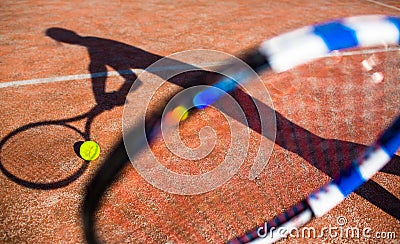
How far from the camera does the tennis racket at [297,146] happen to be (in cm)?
244

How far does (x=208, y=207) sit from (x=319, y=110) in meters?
3.37

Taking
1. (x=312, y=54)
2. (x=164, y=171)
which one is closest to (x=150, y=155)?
(x=164, y=171)

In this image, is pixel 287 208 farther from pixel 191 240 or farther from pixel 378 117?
pixel 378 117

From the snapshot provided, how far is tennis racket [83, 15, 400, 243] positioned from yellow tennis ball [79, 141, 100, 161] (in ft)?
1.34

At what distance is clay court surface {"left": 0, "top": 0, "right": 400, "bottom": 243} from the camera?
12.7ft

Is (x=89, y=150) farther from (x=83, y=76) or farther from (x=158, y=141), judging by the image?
(x=83, y=76)

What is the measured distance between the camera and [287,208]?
4.05 metres

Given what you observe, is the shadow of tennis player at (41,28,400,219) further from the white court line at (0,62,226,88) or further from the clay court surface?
the white court line at (0,62,226,88)

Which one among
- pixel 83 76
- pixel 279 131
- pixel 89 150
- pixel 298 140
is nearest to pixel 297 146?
pixel 298 140

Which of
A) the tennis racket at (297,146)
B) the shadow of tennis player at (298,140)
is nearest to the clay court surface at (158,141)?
the shadow of tennis player at (298,140)

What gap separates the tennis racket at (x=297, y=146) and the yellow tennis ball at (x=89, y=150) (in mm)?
408

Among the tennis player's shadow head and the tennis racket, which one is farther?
the tennis player's shadow head

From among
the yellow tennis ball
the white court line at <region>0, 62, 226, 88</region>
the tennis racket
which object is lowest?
the white court line at <region>0, 62, 226, 88</region>

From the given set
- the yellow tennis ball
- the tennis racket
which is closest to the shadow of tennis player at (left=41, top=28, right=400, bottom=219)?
the tennis racket
